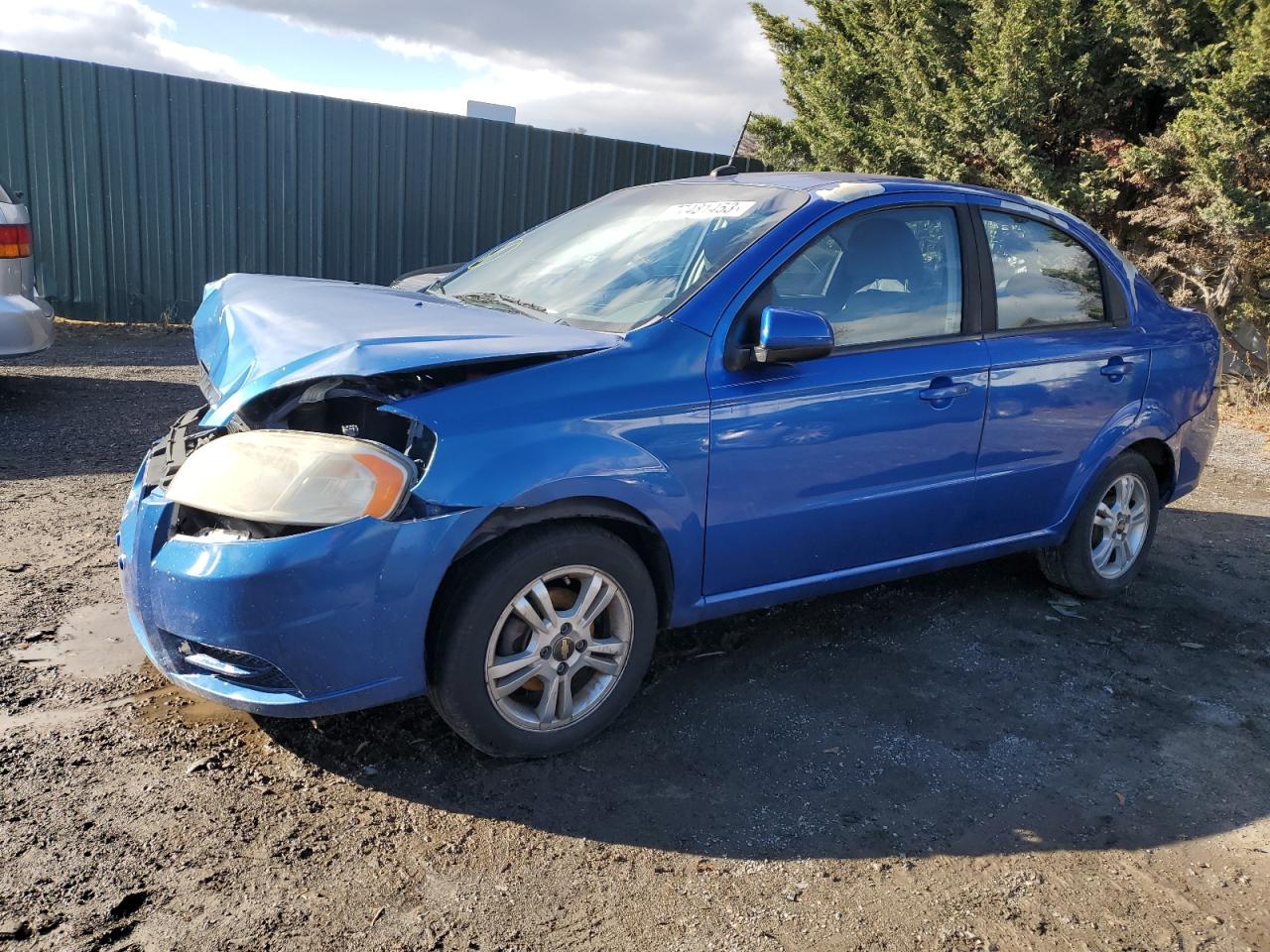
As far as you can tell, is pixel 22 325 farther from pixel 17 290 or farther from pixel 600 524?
pixel 600 524

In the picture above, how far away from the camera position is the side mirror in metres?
3.34

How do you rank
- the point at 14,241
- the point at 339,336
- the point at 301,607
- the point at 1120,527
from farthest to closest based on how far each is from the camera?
the point at 14,241
the point at 1120,527
the point at 339,336
the point at 301,607

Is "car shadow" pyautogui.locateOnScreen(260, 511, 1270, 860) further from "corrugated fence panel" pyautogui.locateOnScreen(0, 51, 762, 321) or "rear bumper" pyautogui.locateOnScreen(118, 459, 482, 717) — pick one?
"corrugated fence panel" pyautogui.locateOnScreen(0, 51, 762, 321)

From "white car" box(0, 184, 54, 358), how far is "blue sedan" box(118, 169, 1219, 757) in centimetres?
339

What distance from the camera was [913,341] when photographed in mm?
3945

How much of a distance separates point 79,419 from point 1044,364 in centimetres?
603

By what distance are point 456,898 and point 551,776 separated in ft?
2.01

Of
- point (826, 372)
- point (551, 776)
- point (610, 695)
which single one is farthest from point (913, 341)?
point (551, 776)

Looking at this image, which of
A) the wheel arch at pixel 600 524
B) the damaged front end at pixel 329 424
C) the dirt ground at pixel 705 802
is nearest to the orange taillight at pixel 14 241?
the dirt ground at pixel 705 802

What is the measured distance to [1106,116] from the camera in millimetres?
9797

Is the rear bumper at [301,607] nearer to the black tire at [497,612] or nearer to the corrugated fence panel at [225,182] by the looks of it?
the black tire at [497,612]

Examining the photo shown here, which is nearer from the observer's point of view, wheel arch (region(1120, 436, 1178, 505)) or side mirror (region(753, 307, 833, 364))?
side mirror (region(753, 307, 833, 364))

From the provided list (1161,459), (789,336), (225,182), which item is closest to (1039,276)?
(1161,459)

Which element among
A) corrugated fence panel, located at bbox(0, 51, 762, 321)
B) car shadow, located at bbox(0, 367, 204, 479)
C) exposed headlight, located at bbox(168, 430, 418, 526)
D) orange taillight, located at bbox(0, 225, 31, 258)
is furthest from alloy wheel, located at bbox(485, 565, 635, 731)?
corrugated fence panel, located at bbox(0, 51, 762, 321)
